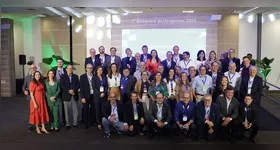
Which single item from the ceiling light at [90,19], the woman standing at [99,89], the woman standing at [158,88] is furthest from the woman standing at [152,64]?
the ceiling light at [90,19]

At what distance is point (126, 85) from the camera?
5.95 metres

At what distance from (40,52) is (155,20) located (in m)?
4.34

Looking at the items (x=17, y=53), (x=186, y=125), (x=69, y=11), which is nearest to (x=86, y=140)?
(x=186, y=125)

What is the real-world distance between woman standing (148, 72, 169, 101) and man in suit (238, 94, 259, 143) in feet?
4.73

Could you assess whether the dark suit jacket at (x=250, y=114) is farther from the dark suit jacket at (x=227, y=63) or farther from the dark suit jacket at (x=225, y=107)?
the dark suit jacket at (x=227, y=63)

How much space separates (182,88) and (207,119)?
0.82m

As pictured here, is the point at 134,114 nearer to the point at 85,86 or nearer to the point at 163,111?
the point at 163,111

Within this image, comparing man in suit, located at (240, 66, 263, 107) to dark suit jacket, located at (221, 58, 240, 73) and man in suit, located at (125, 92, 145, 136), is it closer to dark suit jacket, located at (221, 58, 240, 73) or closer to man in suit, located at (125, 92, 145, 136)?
dark suit jacket, located at (221, 58, 240, 73)

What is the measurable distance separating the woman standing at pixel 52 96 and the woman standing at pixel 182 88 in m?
2.36

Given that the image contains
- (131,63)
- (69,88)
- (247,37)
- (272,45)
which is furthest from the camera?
(247,37)

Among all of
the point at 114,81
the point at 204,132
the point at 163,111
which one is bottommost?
the point at 204,132

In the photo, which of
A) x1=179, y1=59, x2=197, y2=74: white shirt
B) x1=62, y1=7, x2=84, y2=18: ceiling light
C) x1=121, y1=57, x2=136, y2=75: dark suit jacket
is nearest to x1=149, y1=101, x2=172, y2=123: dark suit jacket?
x1=179, y1=59, x2=197, y2=74: white shirt

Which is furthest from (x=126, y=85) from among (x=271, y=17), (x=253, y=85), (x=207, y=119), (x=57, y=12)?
(x=271, y=17)

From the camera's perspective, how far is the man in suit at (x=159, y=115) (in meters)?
5.37
